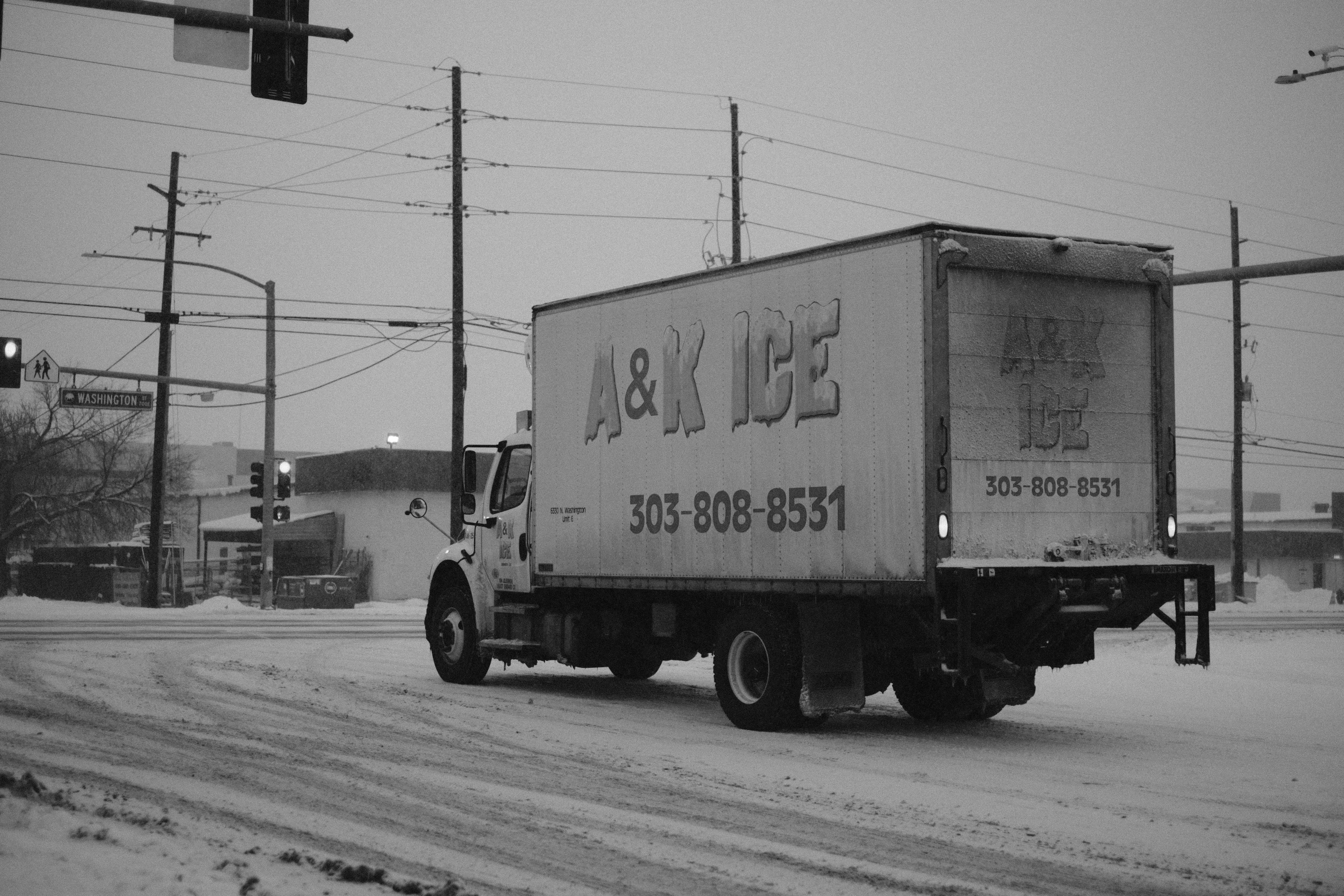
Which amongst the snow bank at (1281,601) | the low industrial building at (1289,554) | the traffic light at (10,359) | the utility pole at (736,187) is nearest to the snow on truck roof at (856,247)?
the traffic light at (10,359)

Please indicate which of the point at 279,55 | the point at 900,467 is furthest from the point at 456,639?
the point at 900,467

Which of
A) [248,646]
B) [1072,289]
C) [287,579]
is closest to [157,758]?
[1072,289]

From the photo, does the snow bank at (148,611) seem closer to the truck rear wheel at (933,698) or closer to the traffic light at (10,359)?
the traffic light at (10,359)

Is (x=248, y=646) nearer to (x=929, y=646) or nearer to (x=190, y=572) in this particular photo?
(x=929, y=646)

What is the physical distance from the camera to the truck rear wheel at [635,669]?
17.2 m

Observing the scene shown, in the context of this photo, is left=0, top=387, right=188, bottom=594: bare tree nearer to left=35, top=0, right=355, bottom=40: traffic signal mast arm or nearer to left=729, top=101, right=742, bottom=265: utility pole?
left=729, top=101, right=742, bottom=265: utility pole

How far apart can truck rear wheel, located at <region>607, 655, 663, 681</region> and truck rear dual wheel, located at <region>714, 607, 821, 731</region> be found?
150 inches

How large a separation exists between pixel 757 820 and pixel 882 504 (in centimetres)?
371

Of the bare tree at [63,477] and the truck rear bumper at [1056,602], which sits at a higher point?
the bare tree at [63,477]

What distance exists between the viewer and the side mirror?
17141mm

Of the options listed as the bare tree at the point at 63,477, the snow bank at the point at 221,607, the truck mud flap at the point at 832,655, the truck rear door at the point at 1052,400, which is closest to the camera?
the truck rear door at the point at 1052,400

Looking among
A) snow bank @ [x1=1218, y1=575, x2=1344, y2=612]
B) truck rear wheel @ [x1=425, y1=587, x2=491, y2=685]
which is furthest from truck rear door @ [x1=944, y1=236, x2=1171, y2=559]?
snow bank @ [x1=1218, y1=575, x2=1344, y2=612]

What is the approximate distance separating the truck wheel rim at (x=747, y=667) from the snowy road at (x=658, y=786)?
0.38 metres

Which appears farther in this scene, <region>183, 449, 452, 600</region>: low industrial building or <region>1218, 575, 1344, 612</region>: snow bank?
<region>183, 449, 452, 600</region>: low industrial building
